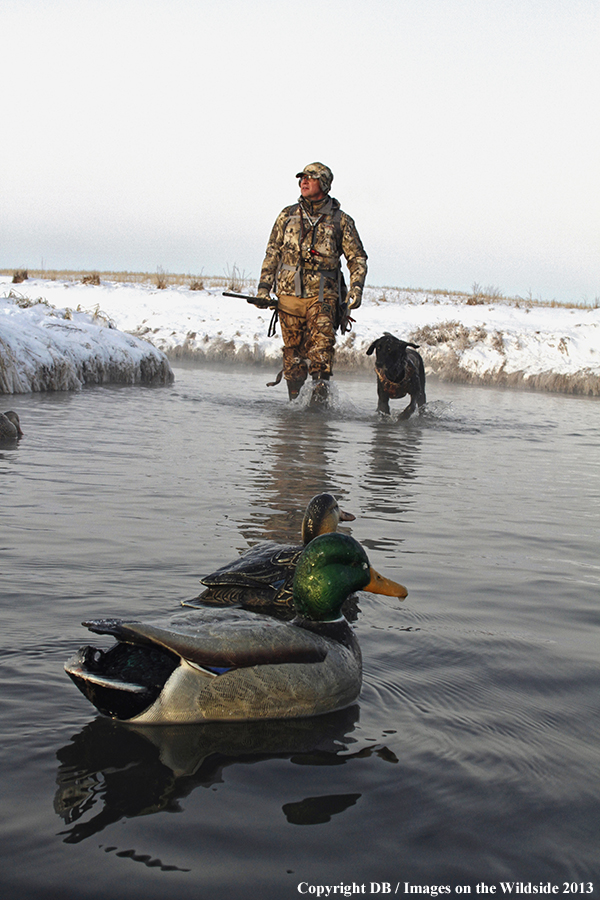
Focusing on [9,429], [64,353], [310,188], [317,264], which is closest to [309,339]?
[317,264]

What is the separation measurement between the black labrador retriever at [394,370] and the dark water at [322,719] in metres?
4.69

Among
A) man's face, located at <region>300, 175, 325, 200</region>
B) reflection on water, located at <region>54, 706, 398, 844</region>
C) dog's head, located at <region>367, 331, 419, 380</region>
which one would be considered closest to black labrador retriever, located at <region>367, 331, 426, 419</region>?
dog's head, located at <region>367, 331, 419, 380</region>

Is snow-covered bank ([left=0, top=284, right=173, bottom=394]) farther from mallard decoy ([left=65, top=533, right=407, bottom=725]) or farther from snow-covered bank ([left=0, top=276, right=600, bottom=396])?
mallard decoy ([left=65, top=533, right=407, bottom=725])

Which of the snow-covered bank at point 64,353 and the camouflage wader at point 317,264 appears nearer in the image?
the camouflage wader at point 317,264

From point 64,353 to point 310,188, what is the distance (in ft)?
17.4

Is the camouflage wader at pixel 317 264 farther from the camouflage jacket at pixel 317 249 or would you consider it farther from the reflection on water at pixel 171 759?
the reflection on water at pixel 171 759

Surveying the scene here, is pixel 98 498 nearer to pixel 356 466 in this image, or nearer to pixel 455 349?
pixel 356 466

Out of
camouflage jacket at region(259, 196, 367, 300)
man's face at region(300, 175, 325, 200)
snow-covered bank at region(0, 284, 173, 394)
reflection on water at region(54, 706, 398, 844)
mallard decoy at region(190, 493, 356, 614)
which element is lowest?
reflection on water at region(54, 706, 398, 844)

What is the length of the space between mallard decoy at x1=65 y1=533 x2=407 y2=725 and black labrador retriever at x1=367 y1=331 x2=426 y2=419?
27.9 ft

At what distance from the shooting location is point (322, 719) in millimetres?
2592

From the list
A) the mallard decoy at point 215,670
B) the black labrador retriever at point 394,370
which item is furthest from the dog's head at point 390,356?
the mallard decoy at point 215,670

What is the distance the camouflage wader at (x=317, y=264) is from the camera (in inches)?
422

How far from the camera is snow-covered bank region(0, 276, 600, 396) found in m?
20.9

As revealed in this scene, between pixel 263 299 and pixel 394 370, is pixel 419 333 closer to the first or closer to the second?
pixel 394 370
